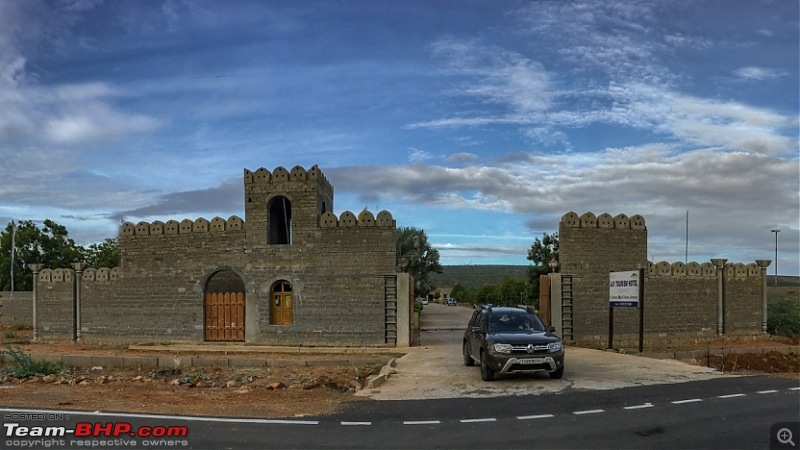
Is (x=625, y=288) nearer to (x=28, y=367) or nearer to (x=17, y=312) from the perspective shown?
(x=28, y=367)

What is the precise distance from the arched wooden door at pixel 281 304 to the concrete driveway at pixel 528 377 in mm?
6668

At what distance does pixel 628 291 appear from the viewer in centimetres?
1964

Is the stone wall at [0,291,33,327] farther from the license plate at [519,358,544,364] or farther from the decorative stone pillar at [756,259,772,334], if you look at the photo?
the decorative stone pillar at [756,259,772,334]

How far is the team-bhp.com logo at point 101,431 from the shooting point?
30.7 feet

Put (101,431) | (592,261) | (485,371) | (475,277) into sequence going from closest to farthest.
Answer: (101,431) → (485,371) → (592,261) → (475,277)

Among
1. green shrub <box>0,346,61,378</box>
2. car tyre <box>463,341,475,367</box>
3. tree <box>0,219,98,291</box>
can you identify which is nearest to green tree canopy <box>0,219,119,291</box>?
tree <box>0,219,98,291</box>

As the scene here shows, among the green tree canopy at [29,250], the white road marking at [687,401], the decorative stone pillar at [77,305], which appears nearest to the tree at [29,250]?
the green tree canopy at [29,250]

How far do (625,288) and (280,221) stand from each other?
1301 cm

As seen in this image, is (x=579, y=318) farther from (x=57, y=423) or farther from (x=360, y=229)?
(x=57, y=423)

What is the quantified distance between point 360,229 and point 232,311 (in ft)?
18.9

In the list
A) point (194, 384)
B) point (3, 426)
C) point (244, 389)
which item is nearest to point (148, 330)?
point (194, 384)

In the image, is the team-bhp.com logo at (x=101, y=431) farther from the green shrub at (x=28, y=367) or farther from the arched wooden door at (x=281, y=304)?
the arched wooden door at (x=281, y=304)

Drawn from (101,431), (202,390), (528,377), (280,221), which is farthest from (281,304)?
(101,431)

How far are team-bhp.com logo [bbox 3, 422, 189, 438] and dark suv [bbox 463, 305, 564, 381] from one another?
651 cm
